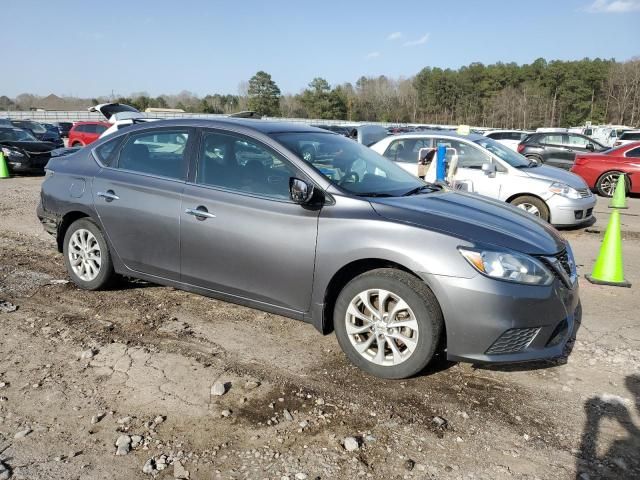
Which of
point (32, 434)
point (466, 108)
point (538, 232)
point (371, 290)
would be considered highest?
point (466, 108)

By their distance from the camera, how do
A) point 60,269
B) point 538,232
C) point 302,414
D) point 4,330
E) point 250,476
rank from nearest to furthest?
point 250,476, point 302,414, point 538,232, point 4,330, point 60,269

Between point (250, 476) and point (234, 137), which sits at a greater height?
point (234, 137)

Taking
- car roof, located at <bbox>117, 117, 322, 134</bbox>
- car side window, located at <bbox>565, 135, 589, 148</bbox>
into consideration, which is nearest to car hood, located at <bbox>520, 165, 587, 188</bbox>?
car roof, located at <bbox>117, 117, 322, 134</bbox>

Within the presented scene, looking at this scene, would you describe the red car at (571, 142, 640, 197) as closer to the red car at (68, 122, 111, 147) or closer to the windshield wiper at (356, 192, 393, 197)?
the windshield wiper at (356, 192, 393, 197)

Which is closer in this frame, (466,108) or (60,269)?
(60,269)

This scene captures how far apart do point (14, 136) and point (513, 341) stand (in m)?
17.4

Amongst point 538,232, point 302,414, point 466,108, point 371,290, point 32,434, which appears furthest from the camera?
point 466,108

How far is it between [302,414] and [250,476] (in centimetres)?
60

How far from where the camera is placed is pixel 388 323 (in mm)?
3381

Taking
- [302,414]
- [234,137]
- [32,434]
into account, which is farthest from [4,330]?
[302,414]

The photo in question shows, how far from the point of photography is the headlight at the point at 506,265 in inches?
125

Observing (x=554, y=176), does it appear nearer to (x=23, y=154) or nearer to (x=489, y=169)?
(x=489, y=169)

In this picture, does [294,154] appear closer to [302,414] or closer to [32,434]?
[302,414]

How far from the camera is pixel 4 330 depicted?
418 centimetres
